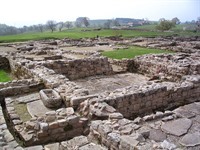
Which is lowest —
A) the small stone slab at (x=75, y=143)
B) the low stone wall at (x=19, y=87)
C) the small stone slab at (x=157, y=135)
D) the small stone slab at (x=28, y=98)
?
the small stone slab at (x=157, y=135)

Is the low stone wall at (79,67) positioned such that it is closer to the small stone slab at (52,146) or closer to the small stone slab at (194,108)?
the small stone slab at (194,108)

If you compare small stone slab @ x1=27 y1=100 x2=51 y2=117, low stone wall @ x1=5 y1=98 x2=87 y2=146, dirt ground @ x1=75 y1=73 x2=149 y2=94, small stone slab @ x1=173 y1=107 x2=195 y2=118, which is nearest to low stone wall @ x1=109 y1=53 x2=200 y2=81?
dirt ground @ x1=75 y1=73 x2=149 y2=94

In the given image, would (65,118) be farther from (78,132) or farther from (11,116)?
(11,116)

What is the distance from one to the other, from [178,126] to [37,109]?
14.4 feet

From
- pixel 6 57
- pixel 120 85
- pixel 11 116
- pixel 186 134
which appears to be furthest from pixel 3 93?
pixel 6 57

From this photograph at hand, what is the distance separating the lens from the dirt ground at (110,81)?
11.9 metres

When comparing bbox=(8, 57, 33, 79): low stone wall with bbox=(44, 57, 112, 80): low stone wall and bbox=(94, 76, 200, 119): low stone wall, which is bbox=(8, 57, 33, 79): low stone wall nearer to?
bbox=(44, 57, 112, 80): low stone wall

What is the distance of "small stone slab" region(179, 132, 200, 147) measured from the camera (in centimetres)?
554

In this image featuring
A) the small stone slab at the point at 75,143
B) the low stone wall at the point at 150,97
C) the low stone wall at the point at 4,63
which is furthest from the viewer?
the low stone wall at the point at 4,63

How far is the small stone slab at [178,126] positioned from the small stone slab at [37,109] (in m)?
3.63

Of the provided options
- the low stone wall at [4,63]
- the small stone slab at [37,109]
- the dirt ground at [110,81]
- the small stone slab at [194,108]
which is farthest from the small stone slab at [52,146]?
the low stone wall at [4,63]

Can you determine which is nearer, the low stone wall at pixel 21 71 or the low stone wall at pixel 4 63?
the low stone wall at pixel 21 71

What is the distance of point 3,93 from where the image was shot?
30.1ft

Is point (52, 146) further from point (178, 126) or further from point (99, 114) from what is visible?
point (178, 126)
